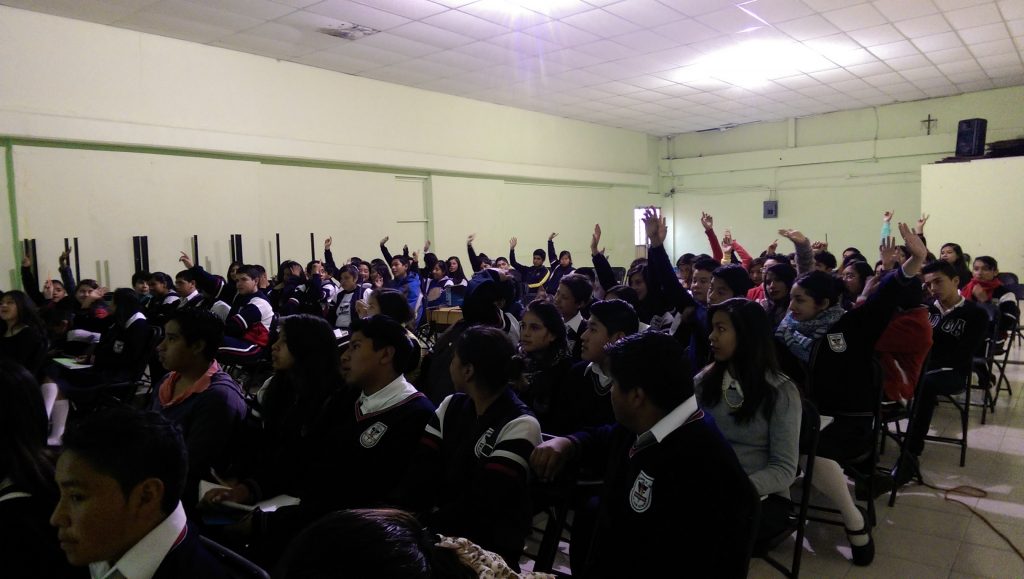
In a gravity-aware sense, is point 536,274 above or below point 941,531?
above

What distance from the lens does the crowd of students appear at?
1198mm

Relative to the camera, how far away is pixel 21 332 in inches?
154

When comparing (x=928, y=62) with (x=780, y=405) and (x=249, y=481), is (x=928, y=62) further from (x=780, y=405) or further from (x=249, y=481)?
(x=249, y=481)

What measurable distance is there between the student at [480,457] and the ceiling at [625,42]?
16.2 ft

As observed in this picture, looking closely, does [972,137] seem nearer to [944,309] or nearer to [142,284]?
[944,309]

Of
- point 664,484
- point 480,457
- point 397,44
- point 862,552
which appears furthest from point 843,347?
point 397,44

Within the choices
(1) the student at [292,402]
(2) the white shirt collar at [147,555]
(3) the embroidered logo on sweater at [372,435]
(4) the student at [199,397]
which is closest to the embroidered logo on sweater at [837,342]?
(3) the embroidered logo on sweater at [372,435]

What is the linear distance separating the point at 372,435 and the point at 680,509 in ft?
3.57

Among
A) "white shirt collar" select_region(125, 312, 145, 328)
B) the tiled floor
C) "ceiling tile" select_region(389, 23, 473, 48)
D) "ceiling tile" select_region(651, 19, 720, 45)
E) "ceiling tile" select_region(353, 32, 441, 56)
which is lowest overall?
the tiled floor

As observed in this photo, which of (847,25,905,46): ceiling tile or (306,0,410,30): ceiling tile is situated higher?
(847,25,905,46): ceiling tile

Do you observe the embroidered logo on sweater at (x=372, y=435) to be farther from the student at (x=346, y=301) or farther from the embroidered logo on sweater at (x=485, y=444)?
the student at (x=346, y=301)

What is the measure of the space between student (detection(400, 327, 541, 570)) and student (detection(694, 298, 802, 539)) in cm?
75

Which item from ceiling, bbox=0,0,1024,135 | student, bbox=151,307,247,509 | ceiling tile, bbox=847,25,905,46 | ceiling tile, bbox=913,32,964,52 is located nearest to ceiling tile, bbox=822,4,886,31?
ceiling, bbox=0,0,1024,135

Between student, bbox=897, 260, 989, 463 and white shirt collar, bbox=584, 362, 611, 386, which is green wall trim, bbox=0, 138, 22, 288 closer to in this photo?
white shirt collar, bbox=584, 362, 611, 386
